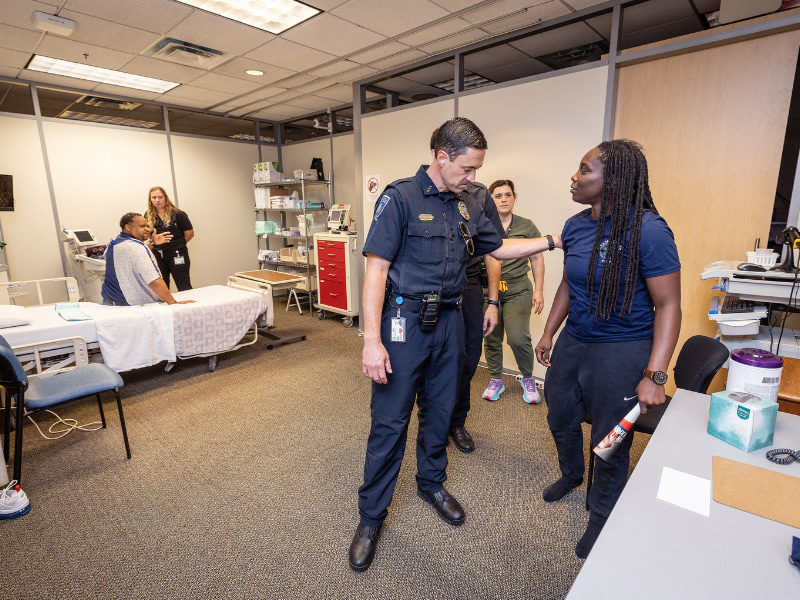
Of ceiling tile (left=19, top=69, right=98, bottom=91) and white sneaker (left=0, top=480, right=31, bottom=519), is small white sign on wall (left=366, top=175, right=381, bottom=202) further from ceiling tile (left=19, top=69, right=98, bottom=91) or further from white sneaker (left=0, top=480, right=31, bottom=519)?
white sneaker (left=0, top=480, right=31, bottom=519)

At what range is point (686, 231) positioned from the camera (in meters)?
2.77

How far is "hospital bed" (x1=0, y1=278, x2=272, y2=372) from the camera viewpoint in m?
2.70

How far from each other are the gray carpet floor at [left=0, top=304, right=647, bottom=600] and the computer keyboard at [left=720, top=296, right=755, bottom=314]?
92cm

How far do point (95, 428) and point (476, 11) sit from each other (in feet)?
12.0

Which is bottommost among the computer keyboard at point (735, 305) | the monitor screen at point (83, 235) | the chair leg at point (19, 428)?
the chair leg at point (19, 428)

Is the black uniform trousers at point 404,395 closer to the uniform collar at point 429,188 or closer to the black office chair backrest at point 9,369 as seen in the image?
the uniform collar at point 429,188

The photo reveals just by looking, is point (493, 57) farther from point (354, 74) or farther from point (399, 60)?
point (354, 74)

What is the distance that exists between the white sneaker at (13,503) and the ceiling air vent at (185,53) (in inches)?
125

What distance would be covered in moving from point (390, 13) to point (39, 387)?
3.04m

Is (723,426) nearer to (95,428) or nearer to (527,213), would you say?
(527,213)

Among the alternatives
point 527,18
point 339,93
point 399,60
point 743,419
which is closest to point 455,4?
point 527,18

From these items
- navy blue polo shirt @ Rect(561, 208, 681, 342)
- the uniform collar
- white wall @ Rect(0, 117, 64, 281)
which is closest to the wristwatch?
navy blue polo shirt @ Rect(561, 208, 681, 342)

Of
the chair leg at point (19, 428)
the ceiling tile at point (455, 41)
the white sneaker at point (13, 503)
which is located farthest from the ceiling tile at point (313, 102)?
the white sneaker at point (13, 503)

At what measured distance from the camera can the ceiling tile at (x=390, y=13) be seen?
9.05ft
